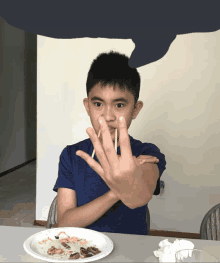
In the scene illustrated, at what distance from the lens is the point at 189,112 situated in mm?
2176

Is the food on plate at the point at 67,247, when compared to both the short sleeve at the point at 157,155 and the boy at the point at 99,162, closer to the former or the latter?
the boy at the point at 99,162

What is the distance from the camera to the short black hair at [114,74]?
43.9 inches

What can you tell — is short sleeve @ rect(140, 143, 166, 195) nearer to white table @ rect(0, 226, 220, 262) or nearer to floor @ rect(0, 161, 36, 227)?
white table @ rect(0, 226, 220, 262)

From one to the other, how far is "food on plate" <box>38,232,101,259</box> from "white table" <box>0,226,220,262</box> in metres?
0.04

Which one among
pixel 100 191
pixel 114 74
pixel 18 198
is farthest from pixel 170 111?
pixel 18 198

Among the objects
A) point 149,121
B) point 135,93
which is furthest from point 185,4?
point 149,121

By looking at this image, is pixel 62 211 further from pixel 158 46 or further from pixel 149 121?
pixel 149 121

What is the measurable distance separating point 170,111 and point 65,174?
131 cm

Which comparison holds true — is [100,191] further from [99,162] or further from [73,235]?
[73,235]

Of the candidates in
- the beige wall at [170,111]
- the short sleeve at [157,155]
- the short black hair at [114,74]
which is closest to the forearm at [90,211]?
the short sleeve at [157,155]

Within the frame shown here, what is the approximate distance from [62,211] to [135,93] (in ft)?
1.90

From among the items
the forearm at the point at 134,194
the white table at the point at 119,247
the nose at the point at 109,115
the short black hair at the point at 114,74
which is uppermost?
the short black hair at the point at 114,74

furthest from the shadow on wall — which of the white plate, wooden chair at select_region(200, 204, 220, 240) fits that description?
the white plate

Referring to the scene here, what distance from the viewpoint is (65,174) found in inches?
44.3
